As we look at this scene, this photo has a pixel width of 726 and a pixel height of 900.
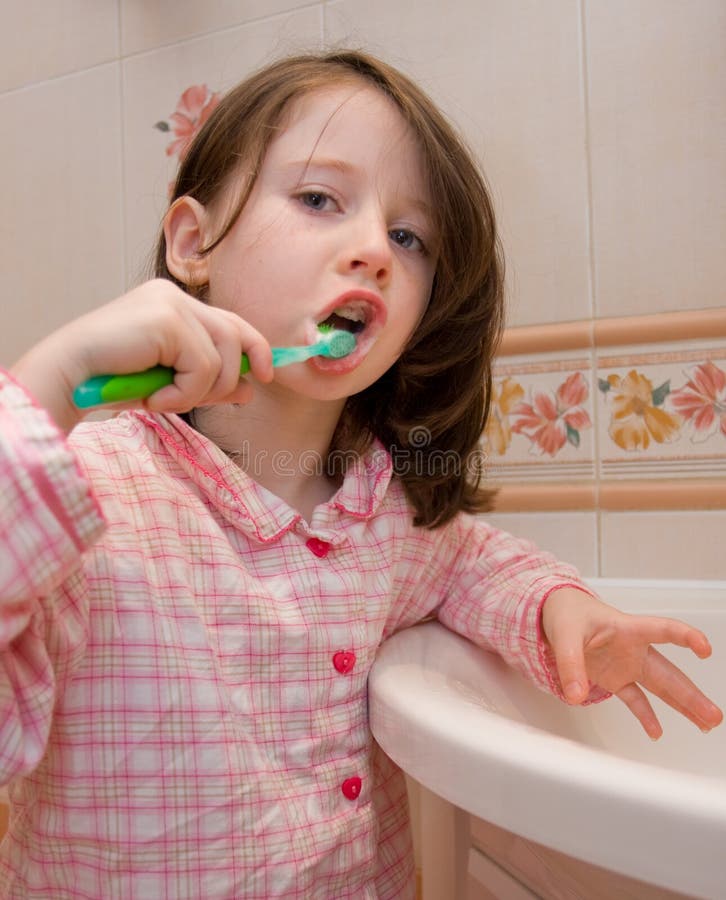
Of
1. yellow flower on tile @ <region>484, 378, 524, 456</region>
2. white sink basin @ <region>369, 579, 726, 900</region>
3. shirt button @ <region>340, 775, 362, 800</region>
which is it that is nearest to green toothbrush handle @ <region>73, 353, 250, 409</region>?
white sink basin @ <region>369, 579, 726, 900</region>

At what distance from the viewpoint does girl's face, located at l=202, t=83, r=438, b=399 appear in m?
0.65

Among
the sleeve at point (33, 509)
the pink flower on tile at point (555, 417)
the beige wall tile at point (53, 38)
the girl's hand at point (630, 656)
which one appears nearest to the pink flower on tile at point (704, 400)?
the pink flower on tile at point (555, 417)

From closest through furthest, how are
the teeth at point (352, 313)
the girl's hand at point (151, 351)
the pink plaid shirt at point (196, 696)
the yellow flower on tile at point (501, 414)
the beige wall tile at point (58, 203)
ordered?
the girl's hand at point (151, 351)
the pink plaid shirt at point (196, 696)
the teeth at point (352, 313)
the yellow flower on tile at point (501, 414)
the beige wall tile at point (58, 203)

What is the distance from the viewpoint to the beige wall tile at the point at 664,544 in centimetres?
96

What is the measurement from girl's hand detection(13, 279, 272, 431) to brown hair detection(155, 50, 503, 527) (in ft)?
0.77

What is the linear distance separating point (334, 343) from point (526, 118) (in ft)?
1.79

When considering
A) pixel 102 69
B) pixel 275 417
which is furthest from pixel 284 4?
pixel 275 417

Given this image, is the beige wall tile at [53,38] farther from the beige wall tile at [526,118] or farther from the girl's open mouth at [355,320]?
the girl's open mouth at [355,320]

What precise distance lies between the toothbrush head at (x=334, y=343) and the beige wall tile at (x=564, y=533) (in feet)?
1.51

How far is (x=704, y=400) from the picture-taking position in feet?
3.16

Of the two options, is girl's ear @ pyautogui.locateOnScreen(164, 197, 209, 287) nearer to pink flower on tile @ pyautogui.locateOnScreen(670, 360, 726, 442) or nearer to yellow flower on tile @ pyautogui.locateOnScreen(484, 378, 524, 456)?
yellow flower on tile @ pyautogui.locateOnScreen(484, 378, 524, 456)

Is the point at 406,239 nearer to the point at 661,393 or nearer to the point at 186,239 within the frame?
the point at 186,239

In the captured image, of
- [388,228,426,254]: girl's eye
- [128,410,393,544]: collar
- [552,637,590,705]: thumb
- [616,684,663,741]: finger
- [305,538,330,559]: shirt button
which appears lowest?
[616,684,663,741]: finger

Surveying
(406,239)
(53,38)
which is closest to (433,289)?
(406,239)
